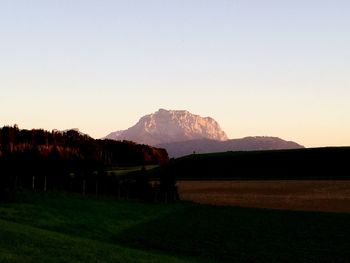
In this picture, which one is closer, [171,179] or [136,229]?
[136,229]

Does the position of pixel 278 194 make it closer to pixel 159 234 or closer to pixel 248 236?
pixel 248 236

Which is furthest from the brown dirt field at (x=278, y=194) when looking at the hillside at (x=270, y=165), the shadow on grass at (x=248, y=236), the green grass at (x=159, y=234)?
the hillside at (x=270, y=165)

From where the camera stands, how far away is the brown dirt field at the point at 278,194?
83319 mm

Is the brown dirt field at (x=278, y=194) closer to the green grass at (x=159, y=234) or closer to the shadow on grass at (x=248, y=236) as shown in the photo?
the green grass at (x=159, y=234)

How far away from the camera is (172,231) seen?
50.6 m

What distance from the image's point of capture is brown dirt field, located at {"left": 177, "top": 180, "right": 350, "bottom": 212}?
83319mm

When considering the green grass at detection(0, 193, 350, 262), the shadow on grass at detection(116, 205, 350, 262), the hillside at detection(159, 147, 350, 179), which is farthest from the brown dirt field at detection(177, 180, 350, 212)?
the hillside at detection(159, 147, 350, 179)

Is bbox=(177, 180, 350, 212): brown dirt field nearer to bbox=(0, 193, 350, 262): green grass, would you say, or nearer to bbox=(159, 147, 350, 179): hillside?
bbox=(0, 193, 350, 262): green grass

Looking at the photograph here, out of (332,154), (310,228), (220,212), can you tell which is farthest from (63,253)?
(332,154)

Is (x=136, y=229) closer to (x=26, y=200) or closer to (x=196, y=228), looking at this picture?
(x=196, y=228)

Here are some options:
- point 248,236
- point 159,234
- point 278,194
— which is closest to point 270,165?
point 278,194

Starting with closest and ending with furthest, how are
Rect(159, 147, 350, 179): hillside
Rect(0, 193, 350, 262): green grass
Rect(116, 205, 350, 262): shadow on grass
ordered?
Rect(0, 193, 350, 262): green grass → Rect(116, 205, 350, 262): shadow on grass → Rect(159, 147, 350, 179): hillside

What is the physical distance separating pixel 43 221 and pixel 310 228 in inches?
1065

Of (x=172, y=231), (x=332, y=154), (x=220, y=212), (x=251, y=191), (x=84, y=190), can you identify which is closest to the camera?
(x=172, y=231)
